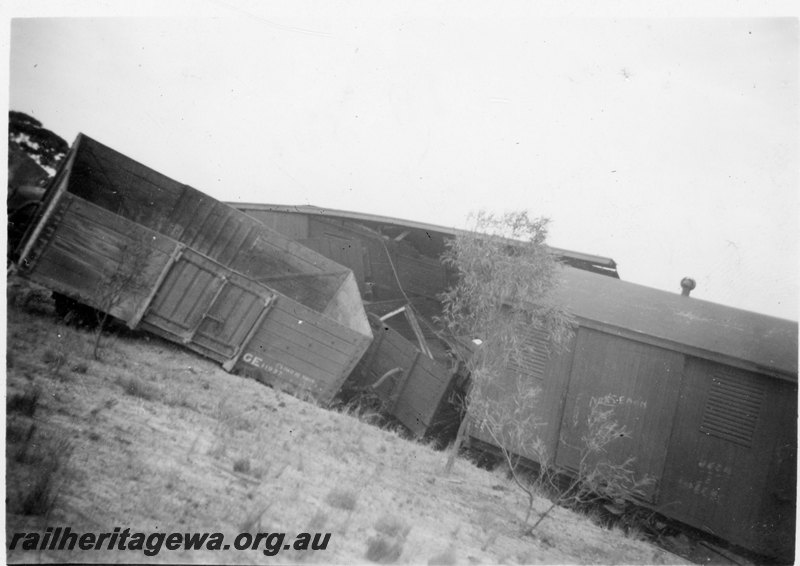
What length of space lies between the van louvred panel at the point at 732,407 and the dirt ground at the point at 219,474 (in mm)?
2108

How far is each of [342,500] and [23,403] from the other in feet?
9.37

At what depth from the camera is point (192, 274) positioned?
686 cm

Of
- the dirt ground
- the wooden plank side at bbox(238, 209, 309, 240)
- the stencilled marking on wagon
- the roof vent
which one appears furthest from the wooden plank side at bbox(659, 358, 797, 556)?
the wooden plank side at bbox(238, 209, 309, 240)

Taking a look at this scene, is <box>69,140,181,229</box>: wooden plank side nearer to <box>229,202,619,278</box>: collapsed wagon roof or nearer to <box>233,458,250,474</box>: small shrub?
<box>229,202,619,278</box>: collapsed wagon roof

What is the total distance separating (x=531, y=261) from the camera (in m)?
6.05

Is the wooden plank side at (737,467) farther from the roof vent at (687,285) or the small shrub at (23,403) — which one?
the small shrub at (23,403)

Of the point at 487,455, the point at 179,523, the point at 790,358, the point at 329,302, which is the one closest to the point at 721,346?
the point at 790,358

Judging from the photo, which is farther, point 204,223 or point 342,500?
point 204,223

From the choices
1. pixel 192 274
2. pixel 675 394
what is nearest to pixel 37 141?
pixel 192 274

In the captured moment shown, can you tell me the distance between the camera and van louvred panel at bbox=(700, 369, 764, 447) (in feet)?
22.6

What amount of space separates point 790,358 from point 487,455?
5219 millimetres

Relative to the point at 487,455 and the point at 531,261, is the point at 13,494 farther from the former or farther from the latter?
the point at 487,455

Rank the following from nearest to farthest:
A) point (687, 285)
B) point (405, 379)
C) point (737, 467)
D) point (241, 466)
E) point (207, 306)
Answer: point (241, 466)
point (737, 467)
point (207, 306)
point (405, 379)
point (687, 285)

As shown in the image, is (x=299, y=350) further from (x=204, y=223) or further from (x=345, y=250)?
(x=345, y=250)
